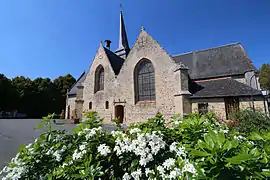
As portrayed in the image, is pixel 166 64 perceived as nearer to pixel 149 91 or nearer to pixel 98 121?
pixel 149 91

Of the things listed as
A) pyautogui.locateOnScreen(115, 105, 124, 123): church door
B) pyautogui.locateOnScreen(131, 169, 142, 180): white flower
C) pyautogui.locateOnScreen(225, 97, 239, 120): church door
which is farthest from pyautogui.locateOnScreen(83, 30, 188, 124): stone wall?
pyautogui.locateOnScreen(131, 169, 142, 180): white flower

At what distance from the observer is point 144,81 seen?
13.4 metres

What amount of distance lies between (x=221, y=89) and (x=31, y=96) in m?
38.1

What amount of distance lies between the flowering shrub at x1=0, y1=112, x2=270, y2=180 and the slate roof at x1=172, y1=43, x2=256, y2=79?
13383 millimetres

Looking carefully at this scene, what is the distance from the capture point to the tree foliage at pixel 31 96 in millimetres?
28203

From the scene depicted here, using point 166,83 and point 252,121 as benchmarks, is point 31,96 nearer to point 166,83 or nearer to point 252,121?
point 166,83

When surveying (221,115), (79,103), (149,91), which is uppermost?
(149,91)

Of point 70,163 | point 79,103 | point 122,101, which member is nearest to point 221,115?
point 122,101

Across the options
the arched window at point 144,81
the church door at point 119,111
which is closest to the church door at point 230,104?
the arched window at point 144,81

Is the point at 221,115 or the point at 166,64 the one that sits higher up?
the point at 166,64

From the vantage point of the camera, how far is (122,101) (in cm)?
1377

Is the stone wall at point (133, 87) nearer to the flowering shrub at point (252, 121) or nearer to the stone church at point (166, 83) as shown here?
the stone church at point (166, 83)

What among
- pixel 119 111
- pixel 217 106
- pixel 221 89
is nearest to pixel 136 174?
pixel 217 106

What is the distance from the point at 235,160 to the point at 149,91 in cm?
1226
